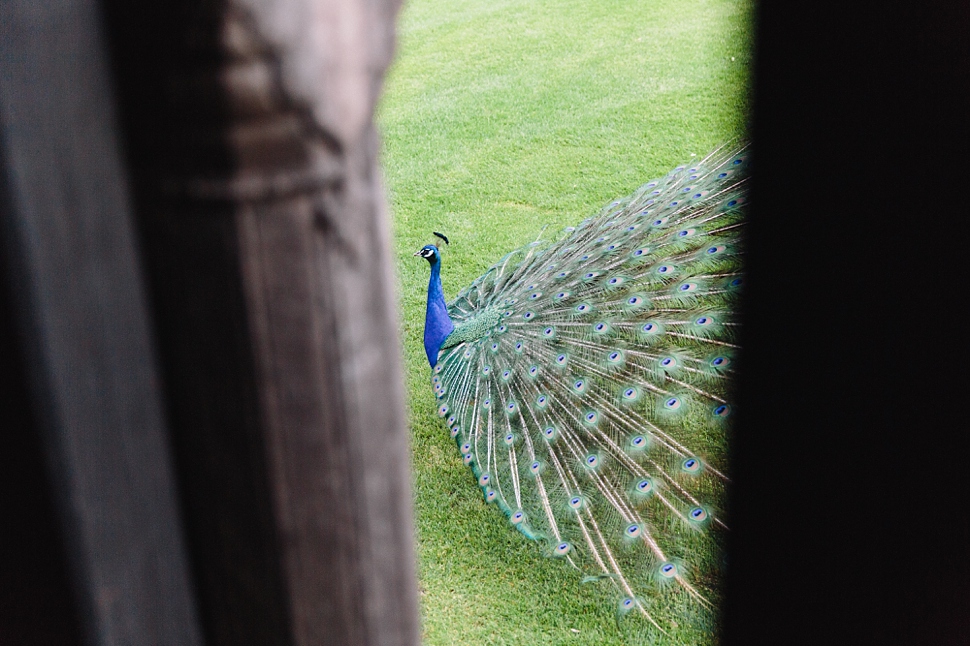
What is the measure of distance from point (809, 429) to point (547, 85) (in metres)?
8.27

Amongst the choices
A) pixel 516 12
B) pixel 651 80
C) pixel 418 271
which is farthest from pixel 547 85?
pixel 418 271

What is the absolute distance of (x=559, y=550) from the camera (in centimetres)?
378

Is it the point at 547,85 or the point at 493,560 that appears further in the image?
the point at 547,85

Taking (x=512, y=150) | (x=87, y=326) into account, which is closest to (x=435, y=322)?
(x=512, y=150)

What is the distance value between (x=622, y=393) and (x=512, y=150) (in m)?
3.93

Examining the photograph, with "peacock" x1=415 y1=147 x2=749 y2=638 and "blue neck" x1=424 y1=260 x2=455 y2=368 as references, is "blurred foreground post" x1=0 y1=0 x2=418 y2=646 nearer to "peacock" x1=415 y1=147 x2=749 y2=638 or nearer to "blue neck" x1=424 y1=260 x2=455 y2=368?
"peacock" x1=415 y1=147 x2=749 y2=638

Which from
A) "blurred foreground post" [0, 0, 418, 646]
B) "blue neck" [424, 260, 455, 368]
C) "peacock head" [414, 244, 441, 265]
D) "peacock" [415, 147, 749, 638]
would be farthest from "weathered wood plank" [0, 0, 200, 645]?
"peacock head" [414, 244, 441, 265]

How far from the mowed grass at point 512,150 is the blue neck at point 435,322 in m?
0.35

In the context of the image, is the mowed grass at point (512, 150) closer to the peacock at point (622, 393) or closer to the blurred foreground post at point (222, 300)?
the peacock at point (622, 393)

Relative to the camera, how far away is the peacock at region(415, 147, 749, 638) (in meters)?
3.65

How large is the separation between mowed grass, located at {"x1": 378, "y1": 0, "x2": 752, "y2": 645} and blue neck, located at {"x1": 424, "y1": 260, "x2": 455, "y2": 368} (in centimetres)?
35

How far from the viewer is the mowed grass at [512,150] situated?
3.80 m

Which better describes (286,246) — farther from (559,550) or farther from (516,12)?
(516,12)

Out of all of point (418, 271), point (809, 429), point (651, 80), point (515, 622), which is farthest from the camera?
point (651, 80)
